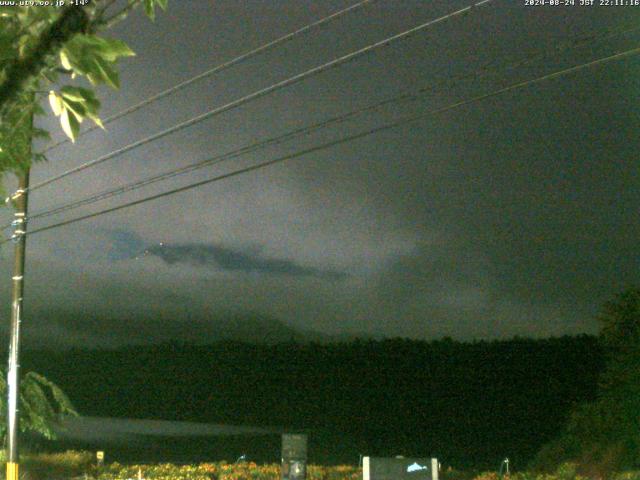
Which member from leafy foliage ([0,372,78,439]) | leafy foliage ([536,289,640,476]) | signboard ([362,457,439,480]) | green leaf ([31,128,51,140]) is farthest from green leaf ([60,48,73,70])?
leafy foliage ([536,289,640,476])

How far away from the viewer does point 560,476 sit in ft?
55.3

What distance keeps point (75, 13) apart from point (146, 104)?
10.8 metres

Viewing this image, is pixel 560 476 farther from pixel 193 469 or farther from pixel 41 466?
pixel 41 466

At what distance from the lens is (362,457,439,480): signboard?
13578 mm

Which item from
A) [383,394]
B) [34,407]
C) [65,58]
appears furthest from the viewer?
[383,394]

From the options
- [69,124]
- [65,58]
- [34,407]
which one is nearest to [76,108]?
[69,124]

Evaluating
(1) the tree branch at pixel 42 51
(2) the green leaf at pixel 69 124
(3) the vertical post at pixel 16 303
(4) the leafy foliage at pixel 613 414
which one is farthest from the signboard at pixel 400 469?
(1) the tree branch at pixel 42 51

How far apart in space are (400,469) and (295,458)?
110 inches

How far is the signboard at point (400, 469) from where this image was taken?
44.5ft

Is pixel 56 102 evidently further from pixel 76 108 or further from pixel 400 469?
pixel 400 469

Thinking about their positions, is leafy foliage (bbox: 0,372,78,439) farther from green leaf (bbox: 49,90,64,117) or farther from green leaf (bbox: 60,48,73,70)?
green leaf (bbox: 60,48,73,70)

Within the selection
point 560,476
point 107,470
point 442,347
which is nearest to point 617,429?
point 560,476

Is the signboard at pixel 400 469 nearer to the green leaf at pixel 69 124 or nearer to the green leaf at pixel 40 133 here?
the green leaf at pixel 40 133

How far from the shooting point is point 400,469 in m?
13.7
